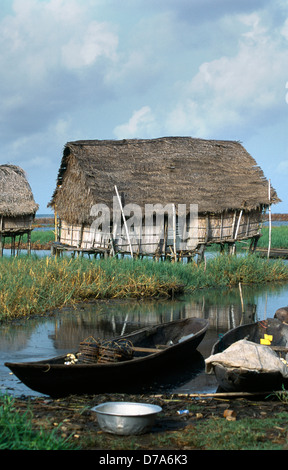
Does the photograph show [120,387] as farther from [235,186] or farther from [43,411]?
[235,186]

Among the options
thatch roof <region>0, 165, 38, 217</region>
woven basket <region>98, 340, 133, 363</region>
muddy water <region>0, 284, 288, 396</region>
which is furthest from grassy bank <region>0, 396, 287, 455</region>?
thatch roof <region>0, 165, 38, 217</region>

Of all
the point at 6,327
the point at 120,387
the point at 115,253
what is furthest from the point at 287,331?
the point at 115,253

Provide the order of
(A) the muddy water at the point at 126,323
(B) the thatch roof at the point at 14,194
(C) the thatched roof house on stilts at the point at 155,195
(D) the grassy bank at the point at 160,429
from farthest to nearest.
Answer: (B) the thatch roof at the point at 14,194
(C) the thatched roof house on stilts at the point at 155,195
(A) the muddy water at the point at 126,323
(D) the grassy bank at the point at 160,429

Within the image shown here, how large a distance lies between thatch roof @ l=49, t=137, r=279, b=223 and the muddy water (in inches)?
203

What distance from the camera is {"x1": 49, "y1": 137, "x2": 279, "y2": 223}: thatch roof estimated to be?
19.2m

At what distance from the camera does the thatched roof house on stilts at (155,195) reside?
62.0ft

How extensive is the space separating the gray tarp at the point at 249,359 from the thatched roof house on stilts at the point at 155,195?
12.0 meters

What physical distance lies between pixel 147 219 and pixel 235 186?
14.5 feet

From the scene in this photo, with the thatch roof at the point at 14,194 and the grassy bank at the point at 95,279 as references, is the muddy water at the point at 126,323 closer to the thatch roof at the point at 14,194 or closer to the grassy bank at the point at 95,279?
the grassy bank at the point at 95,279

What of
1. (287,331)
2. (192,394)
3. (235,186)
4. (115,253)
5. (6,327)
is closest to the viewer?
(192,394)

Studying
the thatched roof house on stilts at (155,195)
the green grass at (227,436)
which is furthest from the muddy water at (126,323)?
the thatched roof house on stilts at (155,195)

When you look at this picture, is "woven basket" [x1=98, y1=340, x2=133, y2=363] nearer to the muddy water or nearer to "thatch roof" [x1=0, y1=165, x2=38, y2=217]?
the muddy water

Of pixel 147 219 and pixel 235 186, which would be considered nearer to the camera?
pixel 147 219
